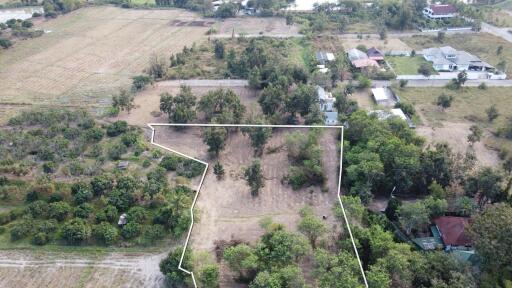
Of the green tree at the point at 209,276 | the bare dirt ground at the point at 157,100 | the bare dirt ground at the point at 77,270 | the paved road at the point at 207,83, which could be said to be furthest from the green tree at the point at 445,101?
the bare dirt ground at the point at 77,270

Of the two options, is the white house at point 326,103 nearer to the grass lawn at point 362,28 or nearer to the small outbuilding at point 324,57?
the small outbuilding at point 324,57

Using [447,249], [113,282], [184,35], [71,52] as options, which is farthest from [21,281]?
[184,35]

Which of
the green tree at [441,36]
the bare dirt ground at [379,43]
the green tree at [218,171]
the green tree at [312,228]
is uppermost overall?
the green tree at [441,36]

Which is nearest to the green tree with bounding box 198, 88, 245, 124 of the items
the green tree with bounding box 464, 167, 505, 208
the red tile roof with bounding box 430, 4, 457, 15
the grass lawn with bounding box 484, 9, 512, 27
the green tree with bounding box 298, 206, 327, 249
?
the green tree with bounding box 298, 206, 327, 249

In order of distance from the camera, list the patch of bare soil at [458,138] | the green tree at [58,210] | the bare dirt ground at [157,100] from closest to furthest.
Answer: the green tree at [58,210] → the patch of bare soil at [458,138] → the bare dirt ground at [157,100]

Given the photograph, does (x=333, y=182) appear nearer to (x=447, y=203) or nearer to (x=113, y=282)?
(x=447, y=203)

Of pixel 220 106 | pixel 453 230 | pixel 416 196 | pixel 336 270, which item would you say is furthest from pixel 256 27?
pixel 336 270

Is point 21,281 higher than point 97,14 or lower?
lower
